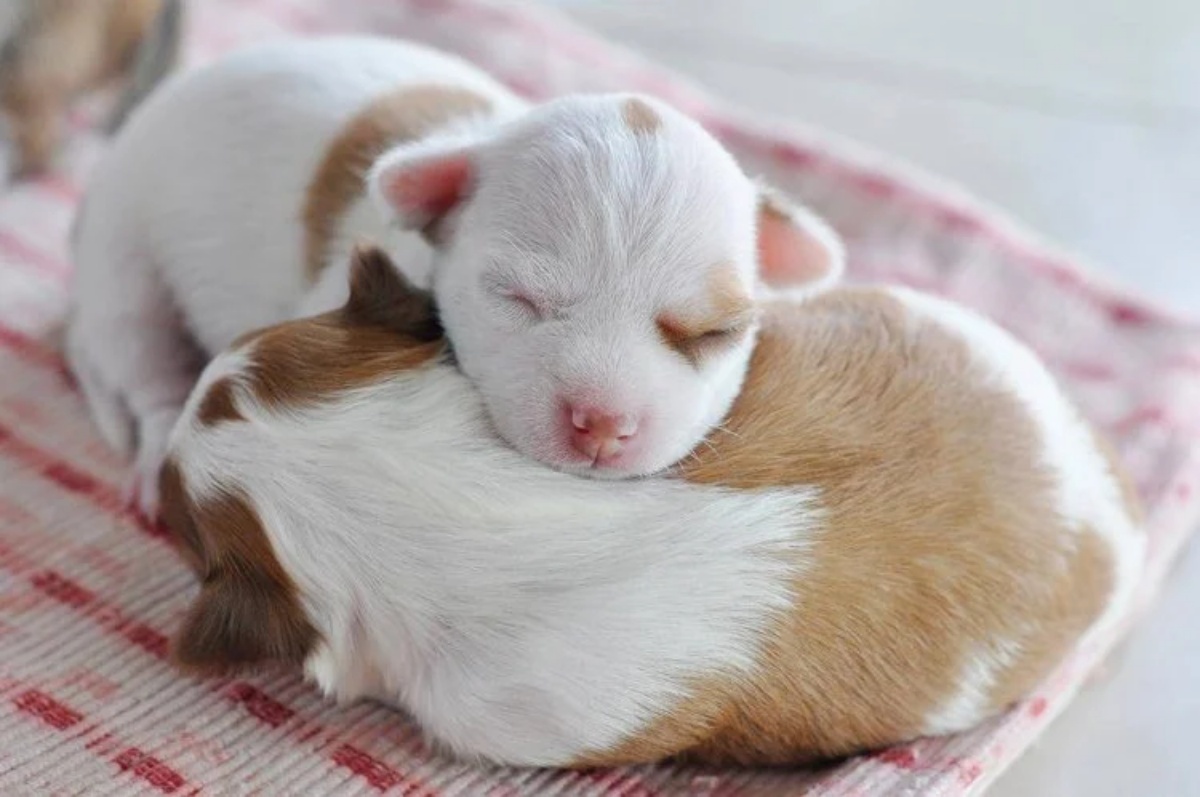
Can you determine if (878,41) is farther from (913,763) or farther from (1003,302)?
Answer: (913,763)

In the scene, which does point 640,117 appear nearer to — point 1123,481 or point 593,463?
point 593,463

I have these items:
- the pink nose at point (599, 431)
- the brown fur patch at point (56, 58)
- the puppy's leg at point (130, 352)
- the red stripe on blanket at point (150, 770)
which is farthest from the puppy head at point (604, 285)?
the brown fur patch at point (56, 58)

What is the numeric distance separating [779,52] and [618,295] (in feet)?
7.61

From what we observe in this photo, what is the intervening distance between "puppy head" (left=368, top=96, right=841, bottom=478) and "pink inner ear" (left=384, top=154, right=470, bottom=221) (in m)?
0.03

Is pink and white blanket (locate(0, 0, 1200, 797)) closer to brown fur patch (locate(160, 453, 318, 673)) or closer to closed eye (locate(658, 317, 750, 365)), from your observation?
brown fur patch (locate(160, 453, 318, 673))

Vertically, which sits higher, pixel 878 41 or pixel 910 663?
pixel 878 41

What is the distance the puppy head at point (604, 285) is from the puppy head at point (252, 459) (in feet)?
0.29

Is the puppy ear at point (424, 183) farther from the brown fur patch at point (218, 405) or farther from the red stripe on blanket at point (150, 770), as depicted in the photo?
the red stripe on blanket at point (150, 770)

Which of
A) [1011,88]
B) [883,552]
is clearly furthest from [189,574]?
[1011,88]

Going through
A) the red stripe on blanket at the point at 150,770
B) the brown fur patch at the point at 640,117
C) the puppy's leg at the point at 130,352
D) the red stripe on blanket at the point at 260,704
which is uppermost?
the brown fur patch at the point at 640,117

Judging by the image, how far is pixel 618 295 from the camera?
5.20 feet

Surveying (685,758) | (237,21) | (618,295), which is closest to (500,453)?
(618,295)

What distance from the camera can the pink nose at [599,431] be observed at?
1551 mm

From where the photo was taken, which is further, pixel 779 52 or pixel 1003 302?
pixel 779 52
